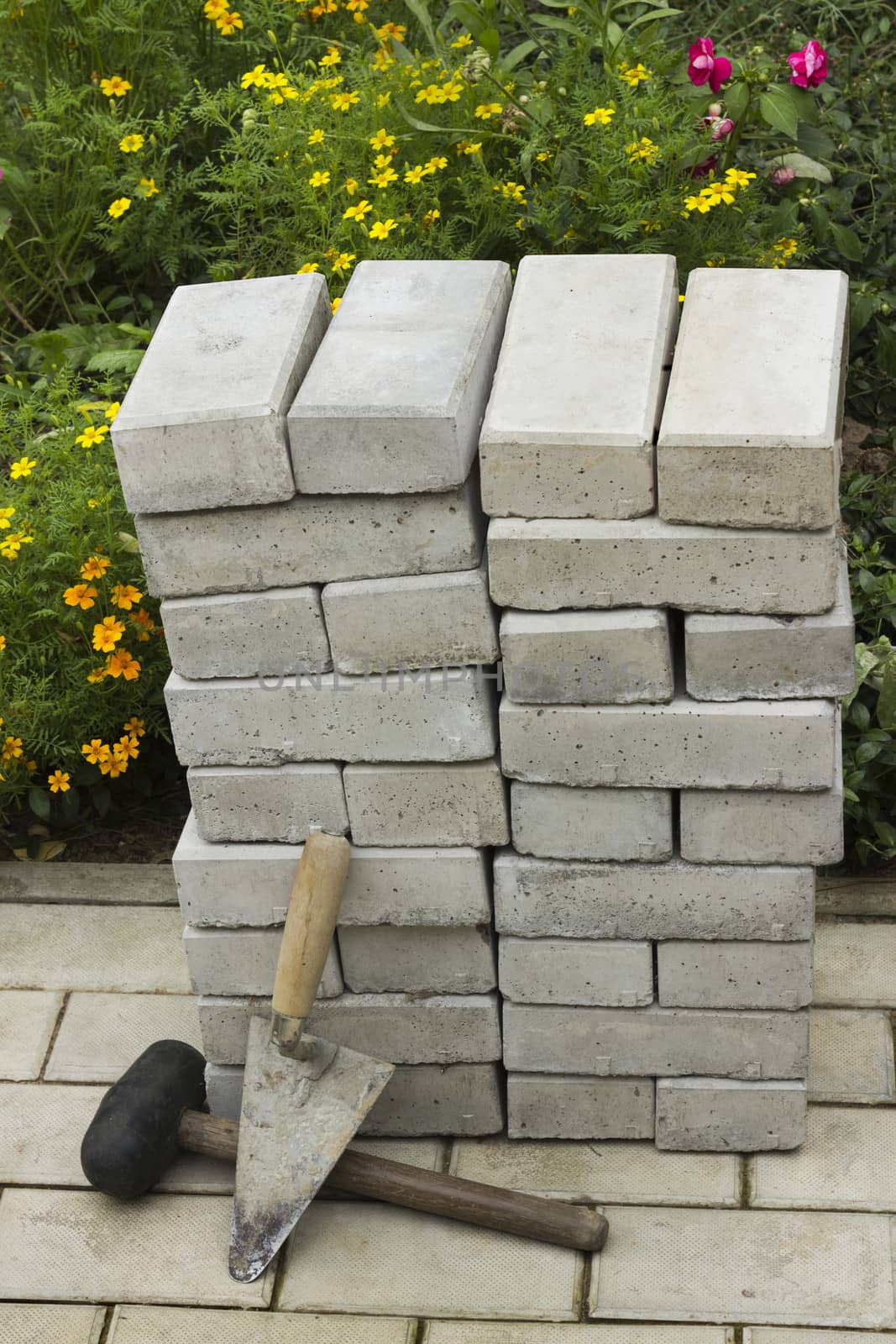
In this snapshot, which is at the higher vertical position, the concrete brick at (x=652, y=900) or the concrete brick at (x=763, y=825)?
the concrete brick at (x=763, y=825)

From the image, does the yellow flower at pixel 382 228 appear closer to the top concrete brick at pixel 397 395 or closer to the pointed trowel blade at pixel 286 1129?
the top concrete brick at pixel 397 395

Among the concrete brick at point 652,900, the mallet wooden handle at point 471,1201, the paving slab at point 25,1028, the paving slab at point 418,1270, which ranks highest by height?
the concrete brick at point 652,900

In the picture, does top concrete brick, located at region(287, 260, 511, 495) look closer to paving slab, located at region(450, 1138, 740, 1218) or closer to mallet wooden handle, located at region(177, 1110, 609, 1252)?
mallet wooden handle, located at region(177, 1110, 609, 1252)

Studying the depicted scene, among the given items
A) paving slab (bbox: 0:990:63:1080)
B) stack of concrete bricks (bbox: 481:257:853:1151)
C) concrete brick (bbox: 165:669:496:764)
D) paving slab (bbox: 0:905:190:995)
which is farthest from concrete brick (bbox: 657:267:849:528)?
paving slab (bbox: 0:990:63:1080)

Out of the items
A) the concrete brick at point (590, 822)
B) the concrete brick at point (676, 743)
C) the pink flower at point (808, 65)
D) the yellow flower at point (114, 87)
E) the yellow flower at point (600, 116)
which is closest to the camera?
the concrete brick at point (676, 743)

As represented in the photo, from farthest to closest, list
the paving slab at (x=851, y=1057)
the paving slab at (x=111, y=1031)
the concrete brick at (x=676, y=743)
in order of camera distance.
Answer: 1. the paving slab at (x=111, y=1031)
2. the paving slab at (x=851, y=1057)
3. the concrete brick at (x=676, y=743)

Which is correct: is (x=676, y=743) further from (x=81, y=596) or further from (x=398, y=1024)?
(x=81, y=596)

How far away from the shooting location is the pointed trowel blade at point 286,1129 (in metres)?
2.65

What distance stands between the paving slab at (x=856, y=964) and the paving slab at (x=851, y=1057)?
39 mm

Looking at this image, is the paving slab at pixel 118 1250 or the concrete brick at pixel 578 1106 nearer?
the paving slab at pixel 118 1250

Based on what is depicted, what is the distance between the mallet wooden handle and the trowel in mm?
90

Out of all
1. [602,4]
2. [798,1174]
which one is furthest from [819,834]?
[602,4]

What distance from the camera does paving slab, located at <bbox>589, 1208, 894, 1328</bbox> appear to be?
258 centimetres

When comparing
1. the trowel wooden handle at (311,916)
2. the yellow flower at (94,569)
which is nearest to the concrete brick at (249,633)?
the trowel wooden handle at (311,916)
